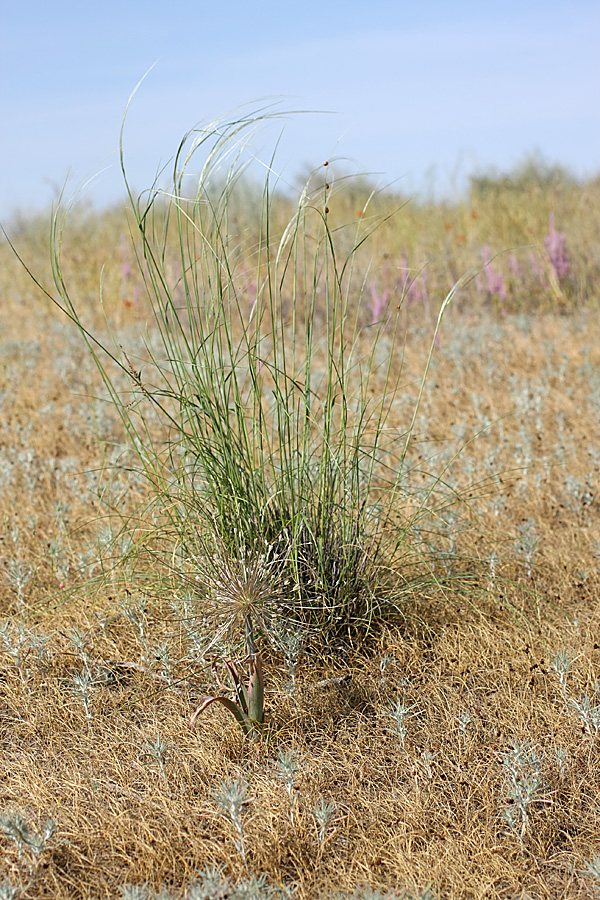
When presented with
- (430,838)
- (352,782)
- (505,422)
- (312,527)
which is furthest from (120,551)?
(505,422)

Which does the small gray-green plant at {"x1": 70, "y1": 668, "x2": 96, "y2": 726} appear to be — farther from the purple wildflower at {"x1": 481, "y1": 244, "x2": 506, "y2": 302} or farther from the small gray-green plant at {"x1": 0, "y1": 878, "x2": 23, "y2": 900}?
the purple wildflower at {"x1": 481, "y1": 244, "x2": 506, "y2": 302}

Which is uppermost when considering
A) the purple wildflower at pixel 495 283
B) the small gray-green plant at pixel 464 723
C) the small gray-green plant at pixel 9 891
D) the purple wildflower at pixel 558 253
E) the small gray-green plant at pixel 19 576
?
the purple wildflower at pixel 558 253

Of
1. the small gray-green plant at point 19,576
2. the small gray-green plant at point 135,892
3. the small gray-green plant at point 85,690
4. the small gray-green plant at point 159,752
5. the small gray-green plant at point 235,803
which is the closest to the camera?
the small gray-green plant at point 135,892

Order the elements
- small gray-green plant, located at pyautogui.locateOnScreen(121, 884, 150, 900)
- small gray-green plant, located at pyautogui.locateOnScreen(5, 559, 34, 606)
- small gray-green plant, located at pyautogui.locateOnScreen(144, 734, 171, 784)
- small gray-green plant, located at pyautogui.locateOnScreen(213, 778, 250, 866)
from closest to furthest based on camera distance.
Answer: small gray-green plant, located at pyautogui.locateOnScreen(121, 884, 150, 900) < small gray-green plant, located at pyautogui.locateOnScreen(213, 778, 250, 866) < small gray-green plant, located at pyautogui.locateOnScreen(144, 734, 171, 784) < small gray-green plant, located at pyautogui.locateOnScreen(5, 559, 34, 606)

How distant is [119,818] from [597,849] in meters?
1.13

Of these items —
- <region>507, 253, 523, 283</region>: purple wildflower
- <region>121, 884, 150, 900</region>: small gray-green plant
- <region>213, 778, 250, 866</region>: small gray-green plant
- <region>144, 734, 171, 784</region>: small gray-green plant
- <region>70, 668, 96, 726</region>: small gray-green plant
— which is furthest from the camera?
<region>507, 253, 523, 283</region>: purple wildflower

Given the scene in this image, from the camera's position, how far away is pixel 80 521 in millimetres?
3625

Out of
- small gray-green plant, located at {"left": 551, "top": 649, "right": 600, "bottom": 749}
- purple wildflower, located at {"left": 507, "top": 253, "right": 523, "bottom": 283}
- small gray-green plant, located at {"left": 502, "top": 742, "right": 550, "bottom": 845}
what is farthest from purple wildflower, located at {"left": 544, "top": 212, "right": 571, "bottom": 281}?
small gray-green plant, located at {"left": 502, "top": 742, "right": 550, "bottom": 845}

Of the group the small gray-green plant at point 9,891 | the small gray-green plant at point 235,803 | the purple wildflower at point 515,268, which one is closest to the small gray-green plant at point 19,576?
the small gray-green plant at point 9,891

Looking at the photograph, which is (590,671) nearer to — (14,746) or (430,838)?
(430,838)

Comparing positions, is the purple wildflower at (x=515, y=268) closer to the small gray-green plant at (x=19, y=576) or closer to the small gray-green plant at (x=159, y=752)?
the small gray-green plant at (x=19, y=576)

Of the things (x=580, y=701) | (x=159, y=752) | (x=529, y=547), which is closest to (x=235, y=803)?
(x=159, y=752)

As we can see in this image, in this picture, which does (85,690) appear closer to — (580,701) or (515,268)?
(580,701)

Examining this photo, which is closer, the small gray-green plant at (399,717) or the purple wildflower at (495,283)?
the small gray-green plant at (399,717)
